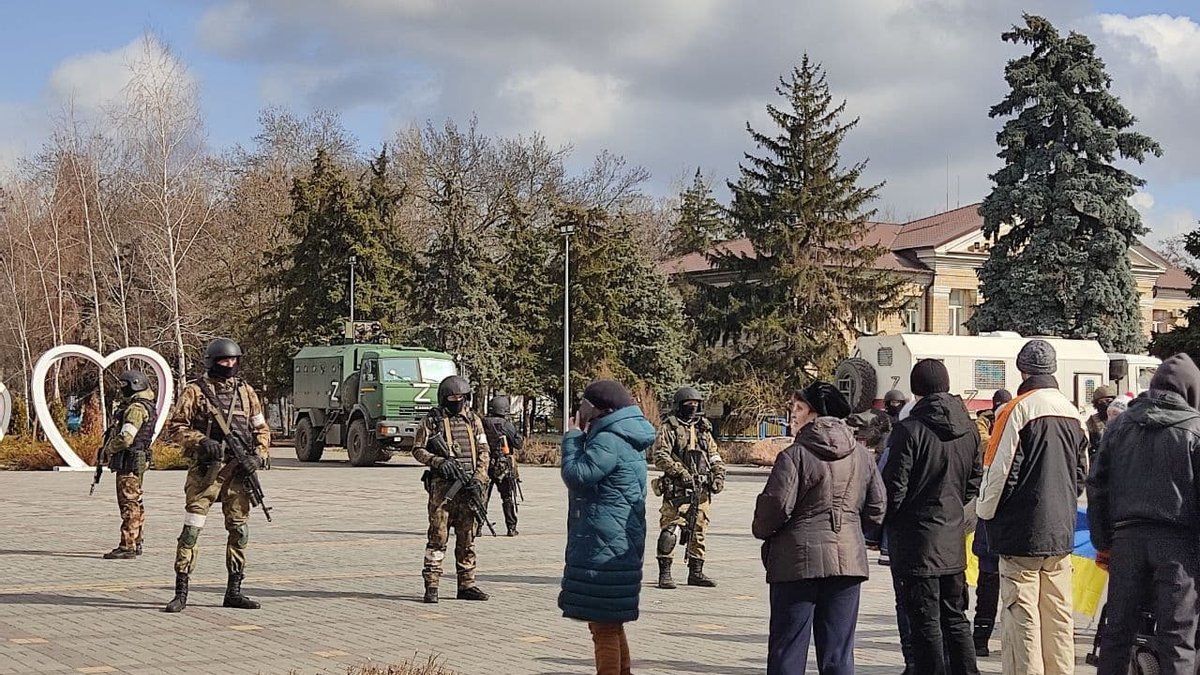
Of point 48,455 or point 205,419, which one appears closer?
point 205,419

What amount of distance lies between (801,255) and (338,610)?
40.7 meters

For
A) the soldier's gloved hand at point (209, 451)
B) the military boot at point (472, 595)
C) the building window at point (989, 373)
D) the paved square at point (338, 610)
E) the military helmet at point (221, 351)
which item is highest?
the building window at point (989, 373)

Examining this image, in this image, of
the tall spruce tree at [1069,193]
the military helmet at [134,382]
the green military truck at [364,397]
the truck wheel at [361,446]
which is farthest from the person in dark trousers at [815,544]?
the tall spruce tree at [1069,193]

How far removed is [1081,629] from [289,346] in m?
46.8

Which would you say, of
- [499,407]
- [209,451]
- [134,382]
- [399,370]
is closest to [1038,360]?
[209,451]

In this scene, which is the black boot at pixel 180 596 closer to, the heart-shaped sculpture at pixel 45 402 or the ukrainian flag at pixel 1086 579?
the ukrainian flag at pixel 1086 579

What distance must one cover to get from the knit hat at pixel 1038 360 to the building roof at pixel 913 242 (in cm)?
5556

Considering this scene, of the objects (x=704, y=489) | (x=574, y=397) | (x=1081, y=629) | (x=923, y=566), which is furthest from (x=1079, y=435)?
(x=574, y=397)

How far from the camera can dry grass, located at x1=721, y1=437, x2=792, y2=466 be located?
3912 cm

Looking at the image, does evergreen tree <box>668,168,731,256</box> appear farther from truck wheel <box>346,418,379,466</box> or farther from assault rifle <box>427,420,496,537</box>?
assault rifle <box>427,420,496,537</box>

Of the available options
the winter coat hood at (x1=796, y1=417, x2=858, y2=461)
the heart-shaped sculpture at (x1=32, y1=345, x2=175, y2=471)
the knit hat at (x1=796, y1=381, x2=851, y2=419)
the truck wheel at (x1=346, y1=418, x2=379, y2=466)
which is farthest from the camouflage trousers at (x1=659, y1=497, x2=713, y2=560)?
the truck wheel at (x1=346, y1=418, x2=379, y2=466)

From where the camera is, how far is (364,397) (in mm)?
36375

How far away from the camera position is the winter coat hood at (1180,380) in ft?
23.5

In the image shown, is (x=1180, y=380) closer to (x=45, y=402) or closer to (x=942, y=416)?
(x=942, y=416)
